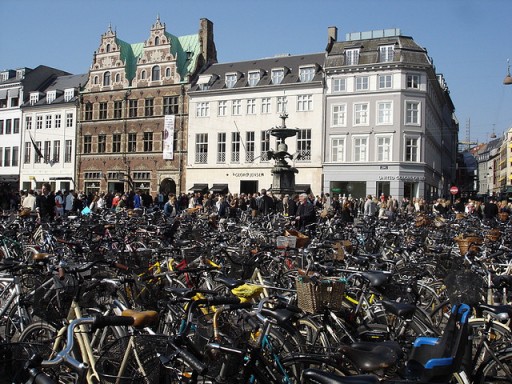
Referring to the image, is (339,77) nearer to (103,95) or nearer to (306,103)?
(306,103)

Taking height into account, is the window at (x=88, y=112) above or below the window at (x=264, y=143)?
above

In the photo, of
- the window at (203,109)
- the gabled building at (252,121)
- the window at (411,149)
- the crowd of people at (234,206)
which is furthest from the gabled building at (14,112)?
the window at (411,149)

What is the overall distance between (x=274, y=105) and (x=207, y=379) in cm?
3836

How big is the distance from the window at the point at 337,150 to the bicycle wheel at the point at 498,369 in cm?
3537

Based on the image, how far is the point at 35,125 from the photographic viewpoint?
50062 millimetres

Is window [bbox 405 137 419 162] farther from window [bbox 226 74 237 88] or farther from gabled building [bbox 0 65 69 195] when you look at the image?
gabled building [bbox 0 65 69 195]

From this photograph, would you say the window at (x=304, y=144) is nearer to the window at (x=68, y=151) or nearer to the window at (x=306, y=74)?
the window at (x=306, y=74)

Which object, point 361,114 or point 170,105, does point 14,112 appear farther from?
point 361,114

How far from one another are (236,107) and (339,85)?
796 cm

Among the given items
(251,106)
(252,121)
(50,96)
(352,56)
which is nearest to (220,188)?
(252,121)

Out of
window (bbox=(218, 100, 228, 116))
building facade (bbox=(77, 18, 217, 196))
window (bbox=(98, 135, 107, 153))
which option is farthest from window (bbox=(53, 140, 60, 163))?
window (bbox=(218, 100, 228, 116))

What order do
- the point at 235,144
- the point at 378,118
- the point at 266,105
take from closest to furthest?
1. the point at 378,118
2. the point at 266,105
3. the point at 235,144

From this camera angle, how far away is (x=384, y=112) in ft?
126

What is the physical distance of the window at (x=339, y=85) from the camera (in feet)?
129
